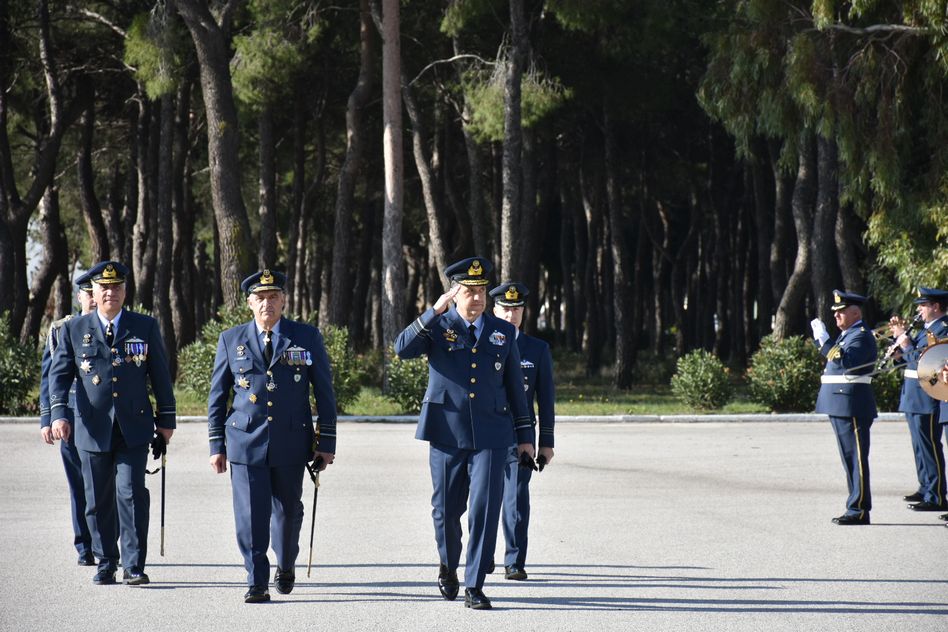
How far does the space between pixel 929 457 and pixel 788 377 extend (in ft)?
36.8

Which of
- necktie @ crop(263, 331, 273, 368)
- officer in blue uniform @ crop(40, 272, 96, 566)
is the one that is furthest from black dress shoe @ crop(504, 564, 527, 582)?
officer in blue uniform @ crop(40, 272, 96, 566)

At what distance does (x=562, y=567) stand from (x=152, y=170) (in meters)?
26.2

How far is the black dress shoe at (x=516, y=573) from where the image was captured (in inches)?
336

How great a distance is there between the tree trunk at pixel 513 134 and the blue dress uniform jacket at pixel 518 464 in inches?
689

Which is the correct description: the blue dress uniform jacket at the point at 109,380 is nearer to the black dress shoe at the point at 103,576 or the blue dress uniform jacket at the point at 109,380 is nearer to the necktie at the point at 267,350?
the black dress shoe at the point at 103,576

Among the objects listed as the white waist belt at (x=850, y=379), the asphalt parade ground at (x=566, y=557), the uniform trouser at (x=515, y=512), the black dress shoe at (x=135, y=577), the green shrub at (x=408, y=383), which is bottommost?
the asphalt parade ground at (x=566, y=557)

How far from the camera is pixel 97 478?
8.31 meters

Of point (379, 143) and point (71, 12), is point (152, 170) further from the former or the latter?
point (379, 143)

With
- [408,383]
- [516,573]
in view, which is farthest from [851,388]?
[408,383]

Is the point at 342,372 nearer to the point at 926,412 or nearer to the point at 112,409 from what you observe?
the point at 926,412

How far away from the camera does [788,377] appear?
23.0 metres

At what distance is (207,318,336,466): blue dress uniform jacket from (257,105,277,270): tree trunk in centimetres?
2520

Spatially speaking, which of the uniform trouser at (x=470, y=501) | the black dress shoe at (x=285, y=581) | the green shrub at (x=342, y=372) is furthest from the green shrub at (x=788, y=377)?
the black dress shoe at (x=285, y=581)

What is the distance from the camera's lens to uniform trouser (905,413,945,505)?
38.5ft
